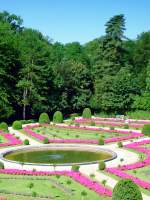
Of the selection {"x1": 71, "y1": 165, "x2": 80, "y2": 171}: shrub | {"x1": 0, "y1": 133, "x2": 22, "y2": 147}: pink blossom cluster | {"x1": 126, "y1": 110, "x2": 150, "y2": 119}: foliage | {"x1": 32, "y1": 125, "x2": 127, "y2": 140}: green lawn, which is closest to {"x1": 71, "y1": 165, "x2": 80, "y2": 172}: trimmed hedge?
{"x1": 71, "y1": 165, "x2": 80, "y2": 171}: shrub

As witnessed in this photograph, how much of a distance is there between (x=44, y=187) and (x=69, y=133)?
2183cm

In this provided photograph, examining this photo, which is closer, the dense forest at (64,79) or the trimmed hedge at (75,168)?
the trimmed hedge at (75,168)

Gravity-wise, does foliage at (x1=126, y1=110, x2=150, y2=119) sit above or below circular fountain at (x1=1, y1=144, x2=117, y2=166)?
above

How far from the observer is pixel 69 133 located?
43.3m

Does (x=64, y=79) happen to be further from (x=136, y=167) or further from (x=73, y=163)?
(x=136, y=167)

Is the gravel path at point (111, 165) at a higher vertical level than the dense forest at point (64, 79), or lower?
lower

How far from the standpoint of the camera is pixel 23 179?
2334cm

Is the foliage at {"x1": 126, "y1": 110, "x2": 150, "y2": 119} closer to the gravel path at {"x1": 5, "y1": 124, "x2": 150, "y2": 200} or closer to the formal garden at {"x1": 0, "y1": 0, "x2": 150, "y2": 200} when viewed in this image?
the formal garden at {"x1": 0, "y1": 0, "x2": 150, "y2": 200}

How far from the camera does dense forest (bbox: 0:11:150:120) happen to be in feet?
178

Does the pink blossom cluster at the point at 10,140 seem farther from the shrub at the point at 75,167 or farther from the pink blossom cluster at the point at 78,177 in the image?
the shrub at the point at 75,167

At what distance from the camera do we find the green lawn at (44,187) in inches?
775

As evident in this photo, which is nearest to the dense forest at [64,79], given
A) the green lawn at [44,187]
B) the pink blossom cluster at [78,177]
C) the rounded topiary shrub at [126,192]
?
the pink blossom cluster at [78,177]

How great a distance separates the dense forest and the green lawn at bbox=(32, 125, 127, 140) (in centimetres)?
826

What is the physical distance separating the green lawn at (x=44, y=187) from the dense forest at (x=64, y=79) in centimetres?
2816
